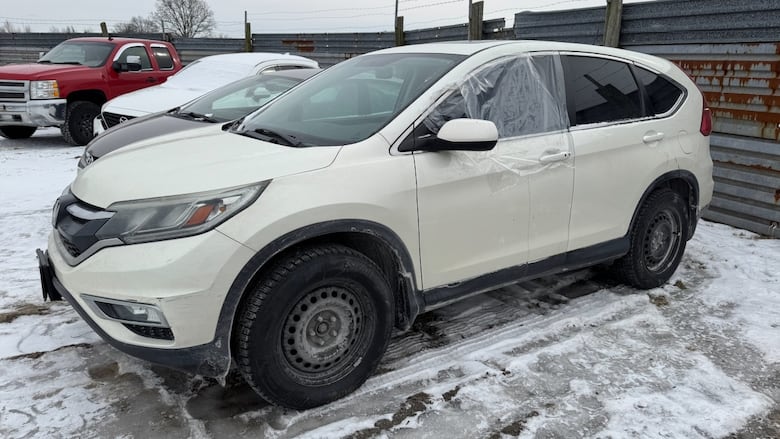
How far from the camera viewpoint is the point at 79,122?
33.4 feet

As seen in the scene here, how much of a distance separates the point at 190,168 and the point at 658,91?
3301 mm

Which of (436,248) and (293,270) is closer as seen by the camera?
(293,270)

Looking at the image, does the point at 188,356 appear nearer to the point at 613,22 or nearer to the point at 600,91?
the point at 600,91

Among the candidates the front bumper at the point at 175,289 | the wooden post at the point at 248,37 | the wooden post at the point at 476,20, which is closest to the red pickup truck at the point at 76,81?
the wooden post at the point at 248,37

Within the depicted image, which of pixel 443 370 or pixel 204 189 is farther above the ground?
pixel 204 189

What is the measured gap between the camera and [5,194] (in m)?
6.71

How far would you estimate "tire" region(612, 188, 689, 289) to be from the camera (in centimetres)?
414

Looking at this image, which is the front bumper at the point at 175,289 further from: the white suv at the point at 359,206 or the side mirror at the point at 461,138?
the side mirror at the point at 461,138

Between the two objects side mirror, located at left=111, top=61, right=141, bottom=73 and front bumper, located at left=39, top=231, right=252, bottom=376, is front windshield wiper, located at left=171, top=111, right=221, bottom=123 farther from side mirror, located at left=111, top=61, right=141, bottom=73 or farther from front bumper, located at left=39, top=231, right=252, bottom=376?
side mirror, located at left=111, top=61, right=141, bottom=73

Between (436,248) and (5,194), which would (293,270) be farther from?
(5,194)

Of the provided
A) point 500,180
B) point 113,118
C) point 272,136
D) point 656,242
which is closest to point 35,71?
point 113,118

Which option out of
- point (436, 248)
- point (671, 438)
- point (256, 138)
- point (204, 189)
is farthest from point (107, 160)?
point (671, 438)

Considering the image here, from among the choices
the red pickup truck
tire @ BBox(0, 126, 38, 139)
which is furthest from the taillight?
tire @ BBox(0, 126, 38, 139)

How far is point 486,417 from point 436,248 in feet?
2.89
